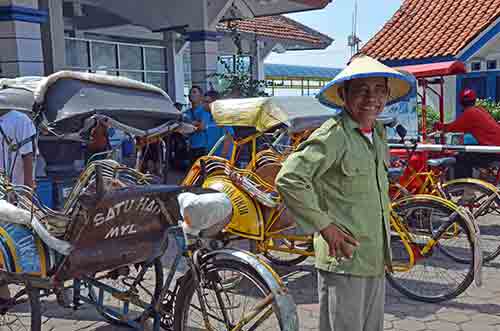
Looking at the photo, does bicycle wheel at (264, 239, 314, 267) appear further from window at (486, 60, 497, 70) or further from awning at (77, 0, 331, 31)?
window at (486, 60, 497, 70)

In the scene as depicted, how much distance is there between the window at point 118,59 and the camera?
11.1 meters

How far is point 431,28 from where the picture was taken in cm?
1251

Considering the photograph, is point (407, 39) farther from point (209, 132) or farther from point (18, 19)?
point (18, 19)

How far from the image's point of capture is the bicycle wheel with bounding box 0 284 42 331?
10.1 feet

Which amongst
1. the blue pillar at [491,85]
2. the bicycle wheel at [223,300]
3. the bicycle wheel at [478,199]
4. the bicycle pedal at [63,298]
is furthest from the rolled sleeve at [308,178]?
the blue pillar at [491,85]

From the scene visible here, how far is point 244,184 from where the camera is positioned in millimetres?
4332

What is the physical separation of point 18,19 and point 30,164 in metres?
2.90

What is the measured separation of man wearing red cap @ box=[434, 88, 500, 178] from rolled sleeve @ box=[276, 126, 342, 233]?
449cm

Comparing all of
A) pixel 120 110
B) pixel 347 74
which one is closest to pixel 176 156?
pixel 120 110

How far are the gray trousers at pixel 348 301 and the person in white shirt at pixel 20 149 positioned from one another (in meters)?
2.91

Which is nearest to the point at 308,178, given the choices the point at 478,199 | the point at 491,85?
the point at 478,199

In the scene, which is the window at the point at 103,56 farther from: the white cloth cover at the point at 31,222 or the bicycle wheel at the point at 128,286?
the white cloth cover at the point at 31,222

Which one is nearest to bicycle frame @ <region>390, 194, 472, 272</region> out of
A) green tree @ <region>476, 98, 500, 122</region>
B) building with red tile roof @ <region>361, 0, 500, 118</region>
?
green tree @ <region>476, 98, 500, 122</region>

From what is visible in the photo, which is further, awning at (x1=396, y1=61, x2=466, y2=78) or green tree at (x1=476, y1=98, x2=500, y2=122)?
green tree at (x1=476, y1=98, x2=500, y2=122)
